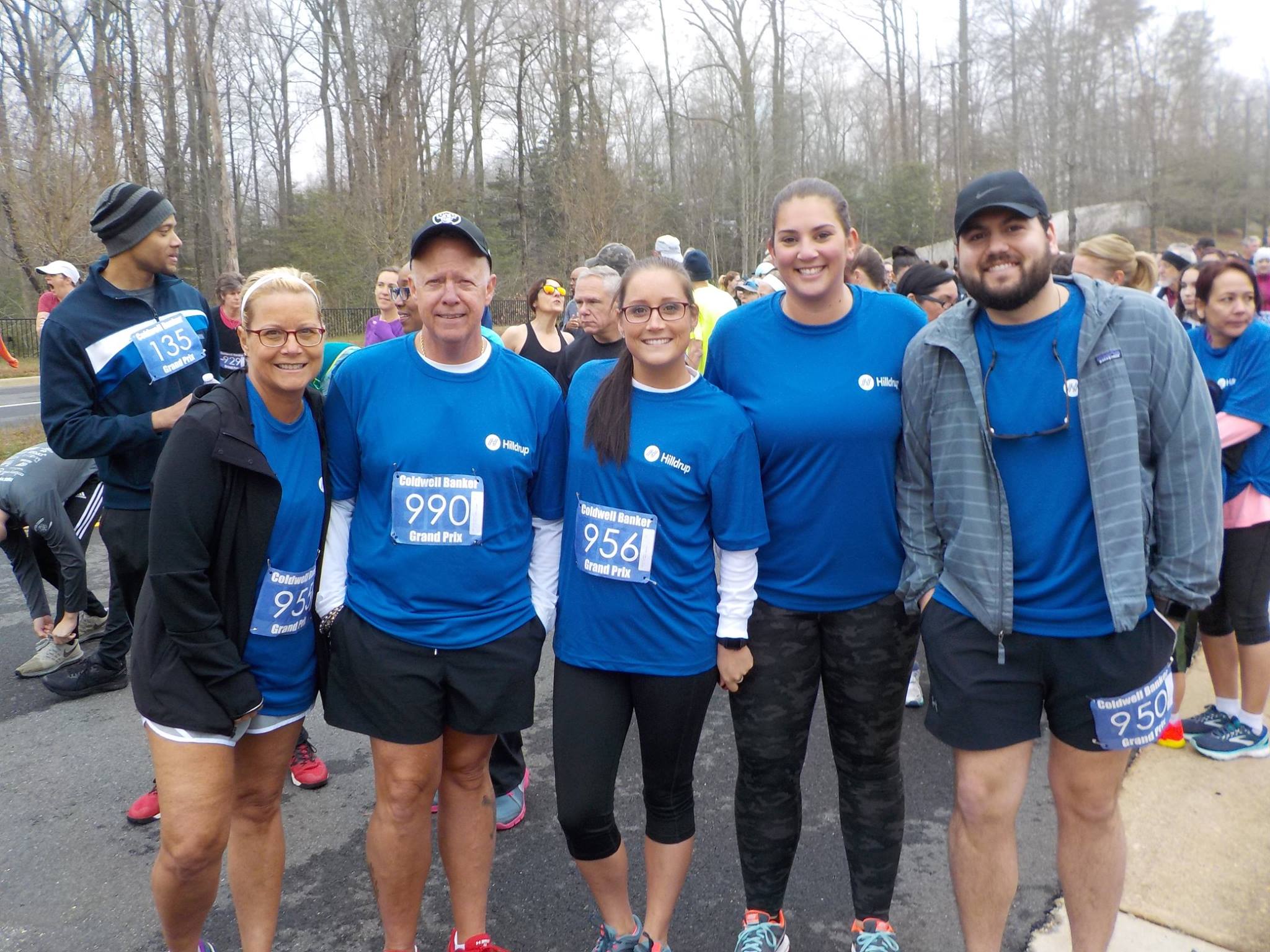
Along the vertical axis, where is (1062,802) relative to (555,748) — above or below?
below

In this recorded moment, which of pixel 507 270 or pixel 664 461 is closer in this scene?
pixel 664 461

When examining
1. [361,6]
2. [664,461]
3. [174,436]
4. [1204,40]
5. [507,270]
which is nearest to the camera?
[174,436]

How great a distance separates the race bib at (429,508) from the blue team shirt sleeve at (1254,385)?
3197 mm

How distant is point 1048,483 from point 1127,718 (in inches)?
24.2

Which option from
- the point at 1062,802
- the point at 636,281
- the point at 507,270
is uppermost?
the point at 507,270

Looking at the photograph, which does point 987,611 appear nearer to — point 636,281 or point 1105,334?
point 1105,334

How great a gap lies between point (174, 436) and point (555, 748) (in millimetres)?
1258

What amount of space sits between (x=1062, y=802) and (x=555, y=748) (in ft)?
4.45

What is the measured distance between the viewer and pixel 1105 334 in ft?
7.55

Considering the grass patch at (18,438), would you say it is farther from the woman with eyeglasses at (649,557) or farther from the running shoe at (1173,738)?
the running shoe at (1173,738)

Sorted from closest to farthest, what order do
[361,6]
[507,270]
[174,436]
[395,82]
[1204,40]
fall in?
1. [174,436]
2. [395,82]
3. [361,6]
4. [507,270]
5. [1204,40]

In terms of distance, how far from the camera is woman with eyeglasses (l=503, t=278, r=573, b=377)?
558 centimetres

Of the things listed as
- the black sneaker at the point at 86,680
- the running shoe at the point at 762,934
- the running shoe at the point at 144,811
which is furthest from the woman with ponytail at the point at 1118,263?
the black sneaker at the point at 86,680

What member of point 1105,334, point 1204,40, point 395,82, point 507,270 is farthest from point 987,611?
point 1204,40
